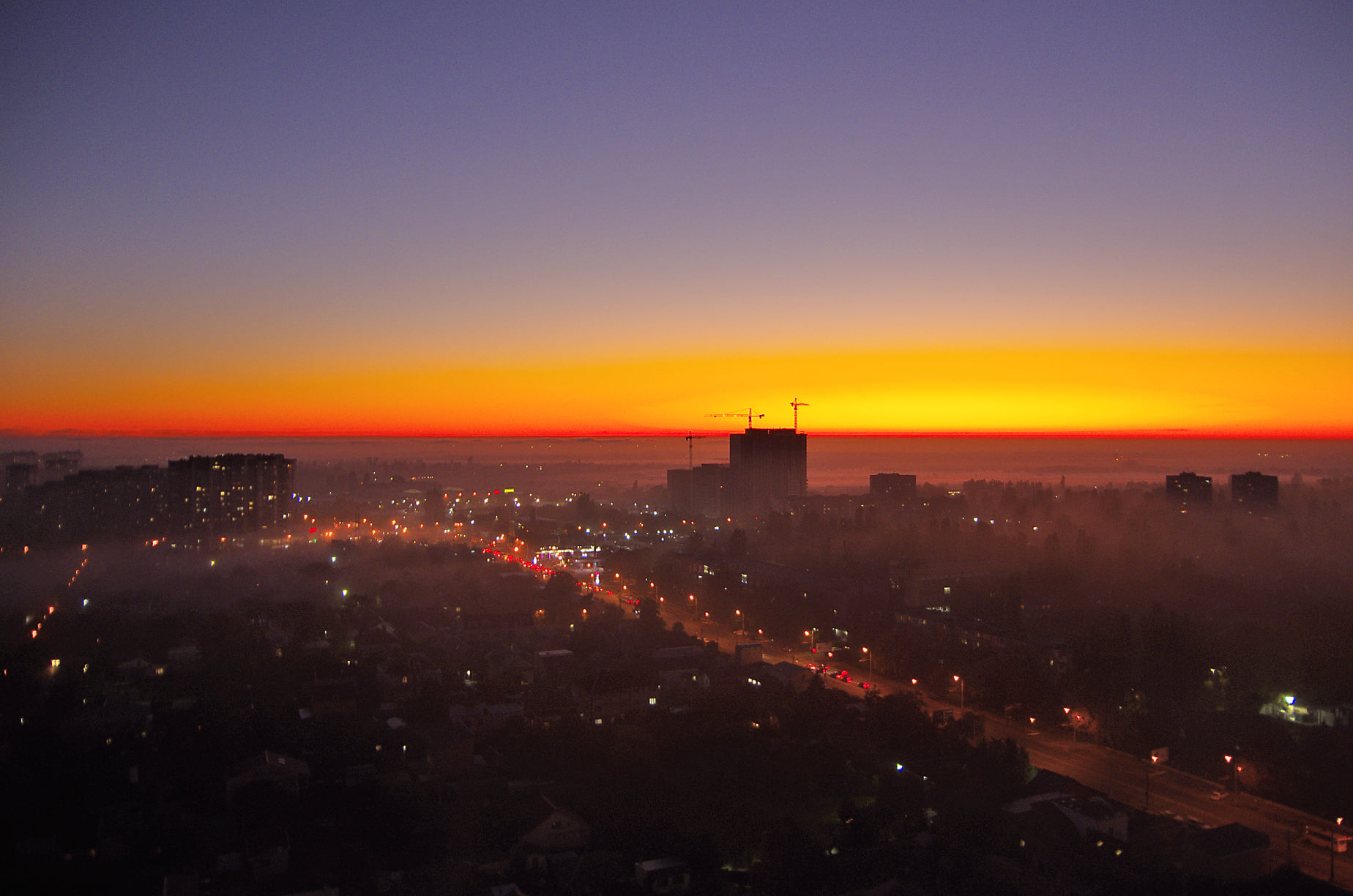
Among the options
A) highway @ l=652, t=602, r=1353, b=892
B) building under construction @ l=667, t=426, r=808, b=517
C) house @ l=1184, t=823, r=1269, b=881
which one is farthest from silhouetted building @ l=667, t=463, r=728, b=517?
house @ l=1184, t=823, r=1269, b=881

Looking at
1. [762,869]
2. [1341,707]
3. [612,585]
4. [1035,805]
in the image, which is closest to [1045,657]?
[1341,707]

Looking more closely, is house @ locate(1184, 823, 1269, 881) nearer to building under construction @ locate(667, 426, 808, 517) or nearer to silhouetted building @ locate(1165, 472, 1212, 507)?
silhouetted building @ locate(1165, 472, 1212, 507)

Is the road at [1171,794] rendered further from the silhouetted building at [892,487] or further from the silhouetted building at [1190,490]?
the silhouetted building at [892,487]

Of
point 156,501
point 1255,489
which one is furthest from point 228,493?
point 1255,489

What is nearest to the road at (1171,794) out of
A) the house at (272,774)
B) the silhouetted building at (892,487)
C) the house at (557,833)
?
the house at (557,833)

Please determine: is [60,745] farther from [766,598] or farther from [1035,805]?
[766,598]
